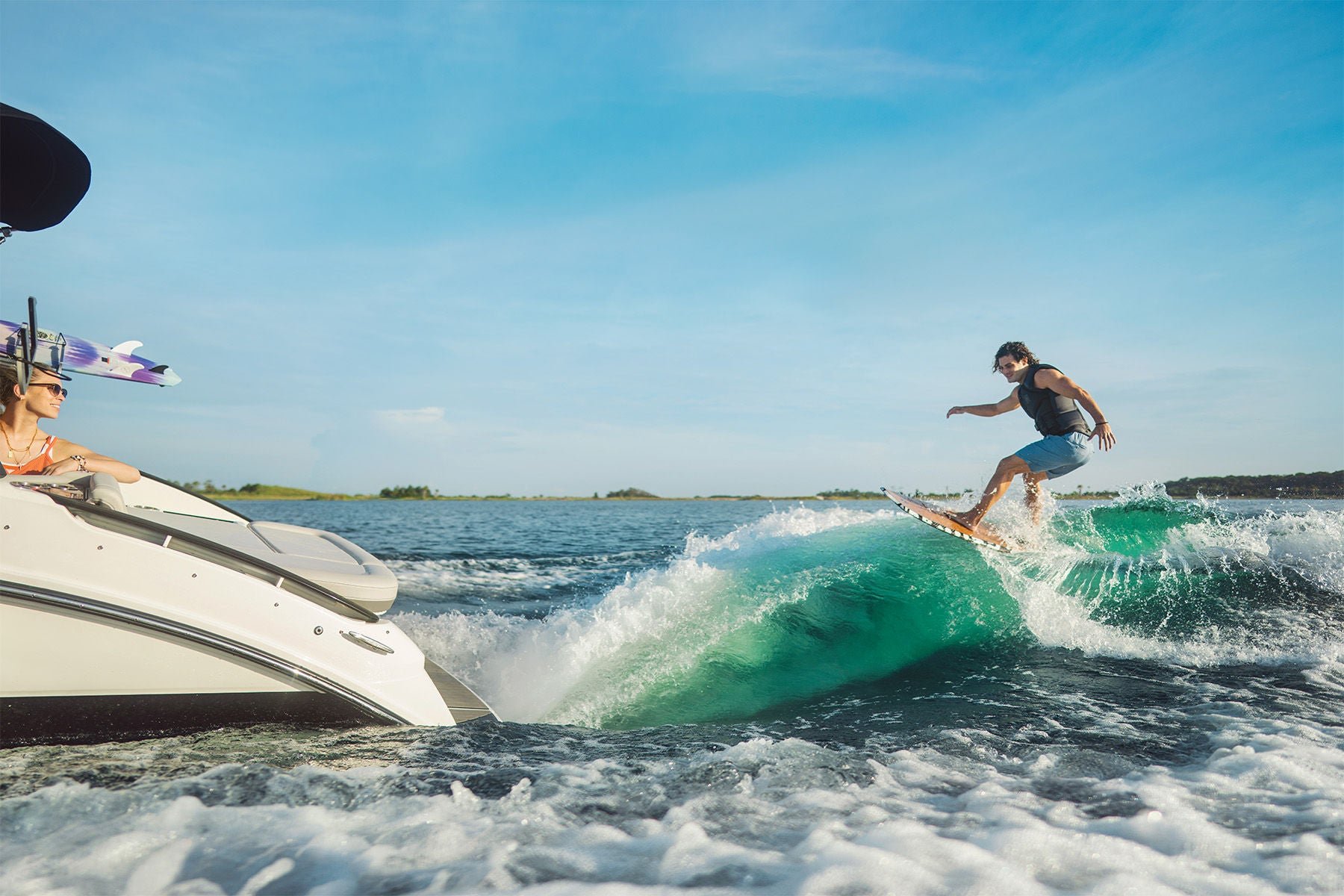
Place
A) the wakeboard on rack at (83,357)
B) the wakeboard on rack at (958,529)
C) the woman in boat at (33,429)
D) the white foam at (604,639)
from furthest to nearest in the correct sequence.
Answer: the wakeboard on rack at (958,529)
the white foam at (604,639)
the woman in boat at (33,429)
the wakeboard on rack at (83,357)

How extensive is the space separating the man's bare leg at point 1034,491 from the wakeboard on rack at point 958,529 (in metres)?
0.65

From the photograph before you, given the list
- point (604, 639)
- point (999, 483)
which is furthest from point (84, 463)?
point (999, 483)

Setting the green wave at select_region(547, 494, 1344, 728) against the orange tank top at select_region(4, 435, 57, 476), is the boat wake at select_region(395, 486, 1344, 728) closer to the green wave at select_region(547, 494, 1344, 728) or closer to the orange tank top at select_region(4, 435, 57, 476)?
the green wave at select_region(547, 494, 1344, 728)

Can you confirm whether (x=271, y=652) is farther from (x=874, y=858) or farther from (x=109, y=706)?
(x=874, y=858)

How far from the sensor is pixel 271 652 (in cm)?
374

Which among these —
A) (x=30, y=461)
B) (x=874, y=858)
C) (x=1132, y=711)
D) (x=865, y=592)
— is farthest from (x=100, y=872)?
(x=865, y=592)

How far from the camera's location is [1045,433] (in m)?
7.67

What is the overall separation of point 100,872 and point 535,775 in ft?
5.47

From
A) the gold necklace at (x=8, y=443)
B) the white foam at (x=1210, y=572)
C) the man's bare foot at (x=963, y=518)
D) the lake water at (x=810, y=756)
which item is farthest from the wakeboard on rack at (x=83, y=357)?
the white foam at (x=1210, y=572)

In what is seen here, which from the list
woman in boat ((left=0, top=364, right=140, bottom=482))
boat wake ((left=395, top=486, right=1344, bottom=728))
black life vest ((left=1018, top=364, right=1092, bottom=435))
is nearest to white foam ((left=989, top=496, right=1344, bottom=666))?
boat wake ((left=395, top=486, right=1344, bottom=728))

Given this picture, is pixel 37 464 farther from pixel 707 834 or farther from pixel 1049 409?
pixel 1049 409

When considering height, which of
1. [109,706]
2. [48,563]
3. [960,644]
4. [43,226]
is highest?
[43,226]

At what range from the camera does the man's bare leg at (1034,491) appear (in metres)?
7.71

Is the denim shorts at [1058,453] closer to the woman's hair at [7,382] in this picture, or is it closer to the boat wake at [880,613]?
the boat wake at [880,613]
